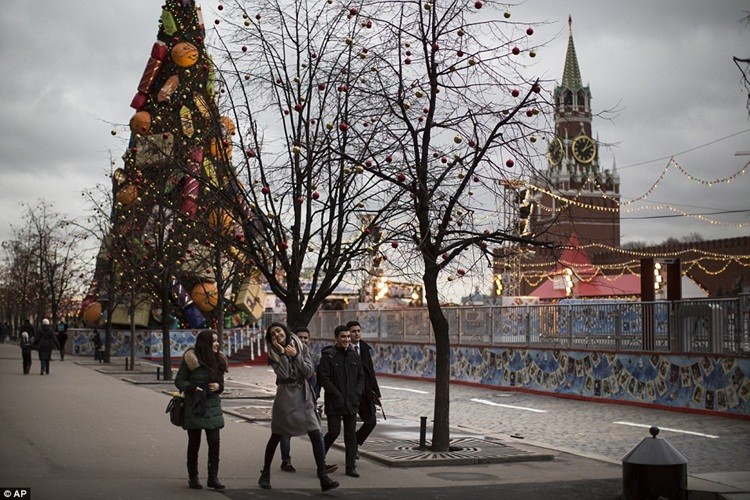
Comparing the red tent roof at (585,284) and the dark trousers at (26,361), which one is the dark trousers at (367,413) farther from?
the red tent roof at (585,284)

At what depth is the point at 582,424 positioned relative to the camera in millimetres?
20141

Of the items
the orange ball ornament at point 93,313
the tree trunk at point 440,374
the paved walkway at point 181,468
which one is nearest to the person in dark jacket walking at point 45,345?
the paved walkway at point 181,468

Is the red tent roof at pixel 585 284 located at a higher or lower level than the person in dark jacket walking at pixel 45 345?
higher

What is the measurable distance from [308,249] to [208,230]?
90.8 inches

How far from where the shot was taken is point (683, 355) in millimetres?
22625

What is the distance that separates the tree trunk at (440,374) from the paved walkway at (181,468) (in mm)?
922

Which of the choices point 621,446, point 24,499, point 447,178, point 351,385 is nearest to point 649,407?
point 621,446

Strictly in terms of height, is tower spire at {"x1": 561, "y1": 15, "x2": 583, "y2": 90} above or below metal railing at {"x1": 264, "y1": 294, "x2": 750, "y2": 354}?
above

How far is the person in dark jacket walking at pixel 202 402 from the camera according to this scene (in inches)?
448

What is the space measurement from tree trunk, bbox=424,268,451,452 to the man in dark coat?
1.86m

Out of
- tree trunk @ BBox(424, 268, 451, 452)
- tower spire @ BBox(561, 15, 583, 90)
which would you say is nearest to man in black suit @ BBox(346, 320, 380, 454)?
tree trunk @ BBox(424, 268, 451, 452)

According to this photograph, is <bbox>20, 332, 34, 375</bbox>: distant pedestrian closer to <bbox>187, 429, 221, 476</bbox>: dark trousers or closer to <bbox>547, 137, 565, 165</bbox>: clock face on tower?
<bbox>547, 137, 565, 165</bbox>: clock face on tower

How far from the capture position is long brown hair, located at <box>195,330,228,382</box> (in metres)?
11.6

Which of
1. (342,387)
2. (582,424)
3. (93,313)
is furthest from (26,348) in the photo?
(342,387)
